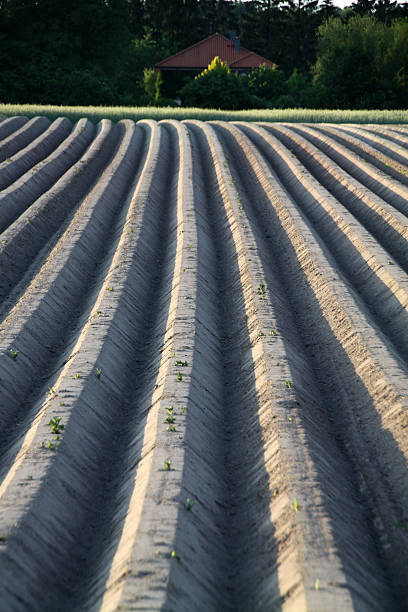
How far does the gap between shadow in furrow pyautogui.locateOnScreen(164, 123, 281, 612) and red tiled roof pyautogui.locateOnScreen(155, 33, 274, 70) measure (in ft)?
148

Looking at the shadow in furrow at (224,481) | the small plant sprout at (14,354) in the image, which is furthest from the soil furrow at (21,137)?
the shadow in furrow at (224,481)

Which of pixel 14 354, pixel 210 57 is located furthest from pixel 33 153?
pixel 210 57

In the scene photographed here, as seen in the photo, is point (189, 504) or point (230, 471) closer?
point (189, 504)

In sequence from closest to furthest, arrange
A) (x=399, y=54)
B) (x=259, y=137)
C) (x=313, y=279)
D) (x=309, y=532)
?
1. (x=309, y=532)
2. (x=313, y=279)
3. (x=259, y=137)
4. (x=399, y=54)

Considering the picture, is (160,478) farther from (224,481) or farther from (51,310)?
(51,310)

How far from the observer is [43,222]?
9.03m

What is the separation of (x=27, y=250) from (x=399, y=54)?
35.3 m

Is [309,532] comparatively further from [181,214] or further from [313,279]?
[181,214]

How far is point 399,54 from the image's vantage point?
3594 cm

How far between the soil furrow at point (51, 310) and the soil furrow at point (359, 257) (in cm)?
333

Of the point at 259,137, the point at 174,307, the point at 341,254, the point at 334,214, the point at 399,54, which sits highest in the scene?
the point at 399,54

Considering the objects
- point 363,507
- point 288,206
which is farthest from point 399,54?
point 363,507

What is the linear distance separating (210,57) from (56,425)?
49673 millimetres

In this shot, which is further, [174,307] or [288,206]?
[288,206]
